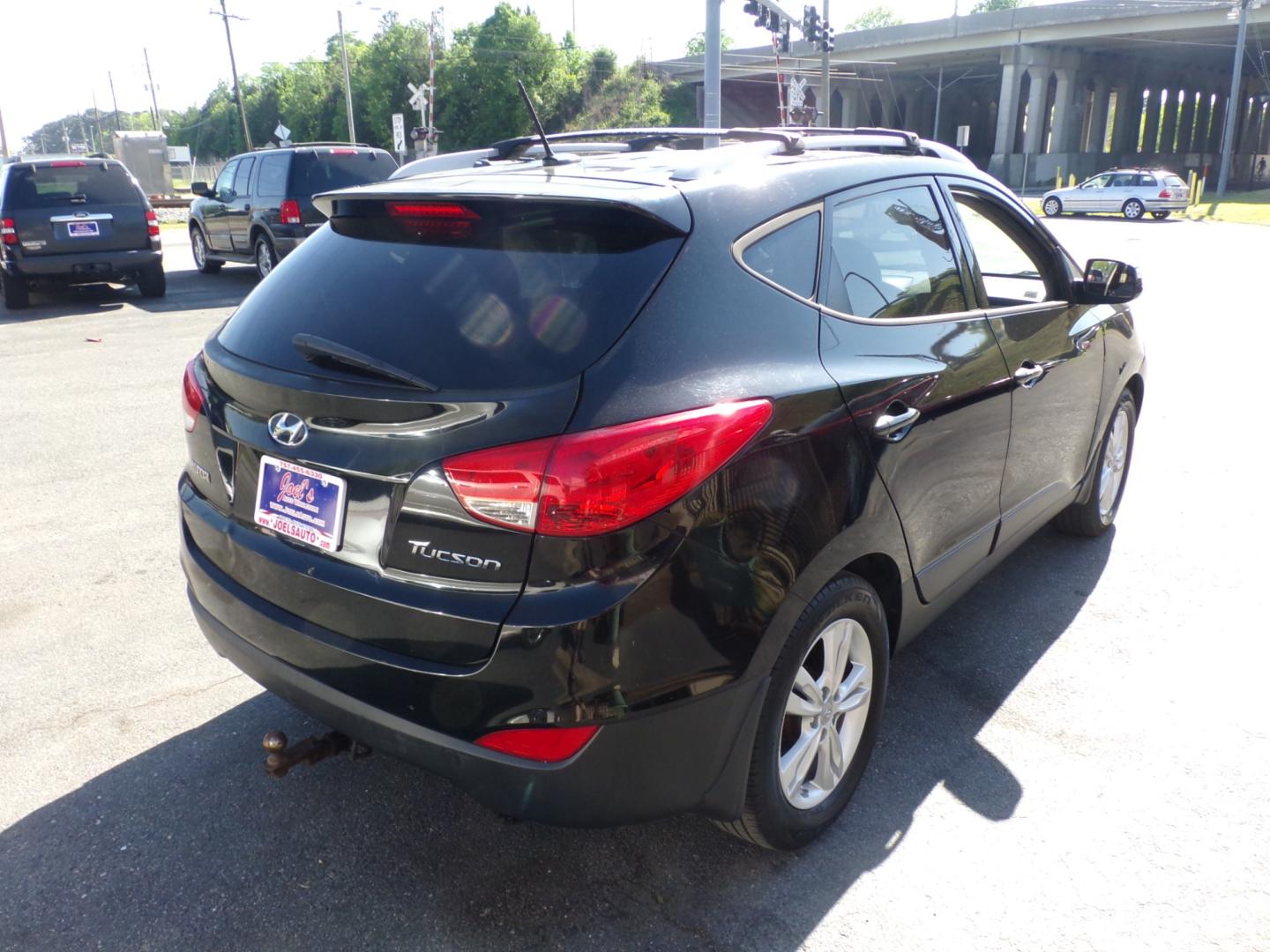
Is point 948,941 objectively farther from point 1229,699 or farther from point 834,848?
point 1229,699

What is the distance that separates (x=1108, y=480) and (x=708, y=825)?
115 inches

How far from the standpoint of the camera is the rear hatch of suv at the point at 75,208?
1255 cm

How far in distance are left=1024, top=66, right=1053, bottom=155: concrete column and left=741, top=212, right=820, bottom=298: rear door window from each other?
57076mm

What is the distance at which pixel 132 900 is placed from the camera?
2549mm

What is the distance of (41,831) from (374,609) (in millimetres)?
1347

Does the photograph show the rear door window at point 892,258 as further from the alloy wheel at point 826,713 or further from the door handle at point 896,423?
the alloy wheel at point 826,713

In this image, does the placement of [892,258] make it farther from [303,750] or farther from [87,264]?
[87,264]

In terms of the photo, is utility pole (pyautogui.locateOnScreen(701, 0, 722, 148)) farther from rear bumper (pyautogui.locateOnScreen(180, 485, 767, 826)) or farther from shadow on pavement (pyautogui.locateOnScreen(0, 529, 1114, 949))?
rear bumper (pyautogui.locateOnScreen(180, 485, 767, 826))

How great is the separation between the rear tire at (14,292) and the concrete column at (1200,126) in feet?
272

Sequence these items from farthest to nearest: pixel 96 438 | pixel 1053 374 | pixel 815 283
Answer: pixel 96 438, pixel 1053 374, pixel 815 283

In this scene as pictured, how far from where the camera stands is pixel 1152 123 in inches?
2813

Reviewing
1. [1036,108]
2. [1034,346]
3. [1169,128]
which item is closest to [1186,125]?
[1169,128]

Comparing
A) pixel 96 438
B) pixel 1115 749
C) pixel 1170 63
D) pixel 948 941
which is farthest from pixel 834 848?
pixel 1170 63

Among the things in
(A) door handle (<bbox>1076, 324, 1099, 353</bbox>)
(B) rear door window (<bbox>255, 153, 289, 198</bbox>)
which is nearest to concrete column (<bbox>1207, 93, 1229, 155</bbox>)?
(B) rear door window (<bbox>255, 153, 289, 198</bbox>)
